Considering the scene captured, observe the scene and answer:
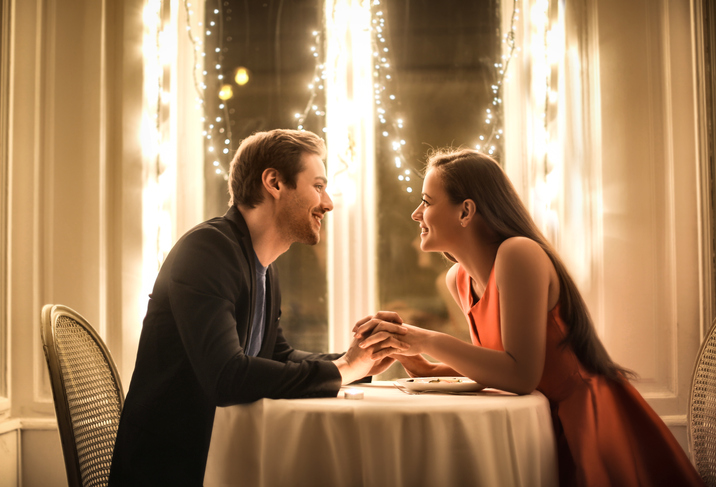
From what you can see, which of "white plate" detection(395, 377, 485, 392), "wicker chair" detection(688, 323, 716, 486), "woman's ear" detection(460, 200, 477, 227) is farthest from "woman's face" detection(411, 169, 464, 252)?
"wicker chair" detection(688, 323, 716, 486)

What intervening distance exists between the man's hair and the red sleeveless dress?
84cm

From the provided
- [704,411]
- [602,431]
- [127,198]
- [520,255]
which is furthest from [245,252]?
[704,411]

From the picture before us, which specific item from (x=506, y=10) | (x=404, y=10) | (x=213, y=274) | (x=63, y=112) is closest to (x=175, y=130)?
(x=63, y=112)

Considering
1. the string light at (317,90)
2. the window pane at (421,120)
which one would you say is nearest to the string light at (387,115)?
the window pane at (421,120)

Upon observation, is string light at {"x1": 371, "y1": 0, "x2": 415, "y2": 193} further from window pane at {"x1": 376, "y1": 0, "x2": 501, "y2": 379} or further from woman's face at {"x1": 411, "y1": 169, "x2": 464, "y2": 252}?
woman's face at {"x1": 411, "y1": 169, "x2": 464, "y2": 252}

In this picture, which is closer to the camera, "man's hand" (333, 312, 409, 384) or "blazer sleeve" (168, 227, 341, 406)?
"blazer sleeve" (168, 227, 341, 406)

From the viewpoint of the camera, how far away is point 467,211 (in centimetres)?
162

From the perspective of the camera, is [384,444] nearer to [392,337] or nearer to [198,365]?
[392,337]

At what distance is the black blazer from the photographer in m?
1.19

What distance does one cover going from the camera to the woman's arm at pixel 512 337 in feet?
4.22

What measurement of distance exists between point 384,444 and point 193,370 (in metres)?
0.55

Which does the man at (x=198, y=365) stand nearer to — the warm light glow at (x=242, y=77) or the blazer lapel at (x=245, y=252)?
the blazer lapel at (x=245, y=252)

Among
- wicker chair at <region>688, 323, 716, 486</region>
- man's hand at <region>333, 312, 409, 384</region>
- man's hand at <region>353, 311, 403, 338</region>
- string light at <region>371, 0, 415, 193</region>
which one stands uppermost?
string light at <region>371, 0, 415, 193</region>

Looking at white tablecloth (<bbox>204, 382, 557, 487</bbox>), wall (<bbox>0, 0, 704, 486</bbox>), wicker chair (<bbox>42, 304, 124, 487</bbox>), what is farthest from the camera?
A: wall (<bbox>0, 0, 704, 486</bbox>)
